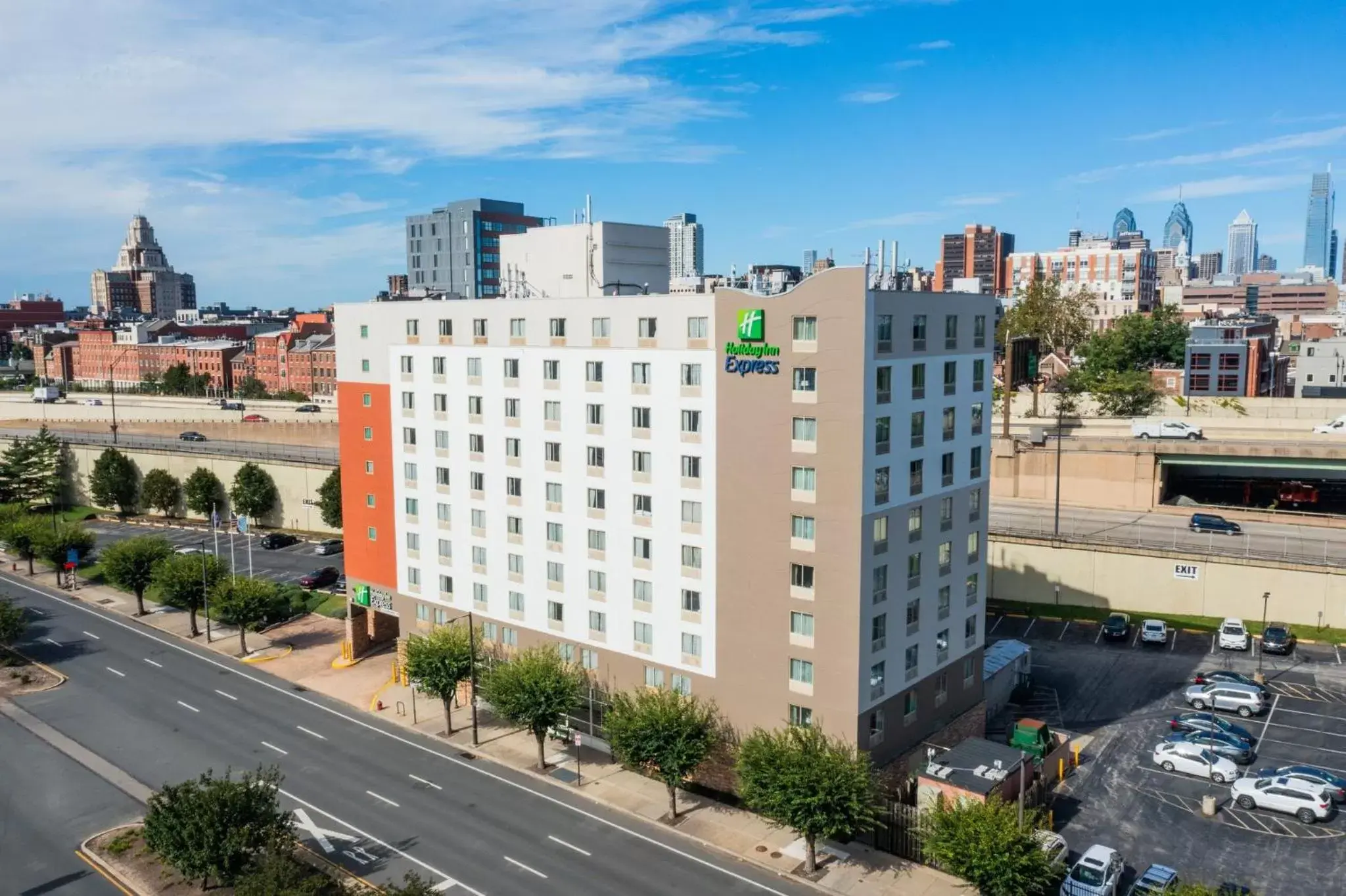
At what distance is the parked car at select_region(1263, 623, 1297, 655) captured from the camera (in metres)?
65.5

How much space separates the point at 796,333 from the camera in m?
44.2

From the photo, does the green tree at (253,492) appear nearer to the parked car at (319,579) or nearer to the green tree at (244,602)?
the parked car at (319,579)

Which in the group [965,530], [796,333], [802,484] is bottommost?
[965,530]

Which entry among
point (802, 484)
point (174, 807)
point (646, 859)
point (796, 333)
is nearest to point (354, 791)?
point (174, 807)

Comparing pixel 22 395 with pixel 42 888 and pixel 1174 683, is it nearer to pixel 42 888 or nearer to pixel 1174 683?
pixel 42 888

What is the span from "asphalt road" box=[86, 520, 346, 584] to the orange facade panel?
2392 cm

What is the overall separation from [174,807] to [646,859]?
65.1 feet

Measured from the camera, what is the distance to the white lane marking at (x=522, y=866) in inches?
1688

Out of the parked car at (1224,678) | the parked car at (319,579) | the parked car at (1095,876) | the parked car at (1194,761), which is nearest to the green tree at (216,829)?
the parked car at (1095,876)

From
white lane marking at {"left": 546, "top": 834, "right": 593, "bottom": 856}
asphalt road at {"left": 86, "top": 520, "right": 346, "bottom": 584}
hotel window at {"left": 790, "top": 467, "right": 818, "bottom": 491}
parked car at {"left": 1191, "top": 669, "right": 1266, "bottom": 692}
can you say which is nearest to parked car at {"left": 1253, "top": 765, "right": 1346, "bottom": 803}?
parked car at {"left": 1191, "top": 669, "right": 1266, "bottom": 692}

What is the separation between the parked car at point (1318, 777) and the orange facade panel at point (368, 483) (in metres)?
51.8

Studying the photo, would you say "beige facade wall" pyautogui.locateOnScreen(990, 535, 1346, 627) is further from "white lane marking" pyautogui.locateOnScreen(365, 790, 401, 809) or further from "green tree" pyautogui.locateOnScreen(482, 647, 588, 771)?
"white lane marking" pyautogui.locateOnScreen(365, 790, 401, 809)

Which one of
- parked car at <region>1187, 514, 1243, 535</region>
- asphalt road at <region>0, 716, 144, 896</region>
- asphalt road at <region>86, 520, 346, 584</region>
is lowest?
asphalt road at <region>0, 716, 144, 896</region>

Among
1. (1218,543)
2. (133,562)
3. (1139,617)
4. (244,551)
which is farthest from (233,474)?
(1218,543)
